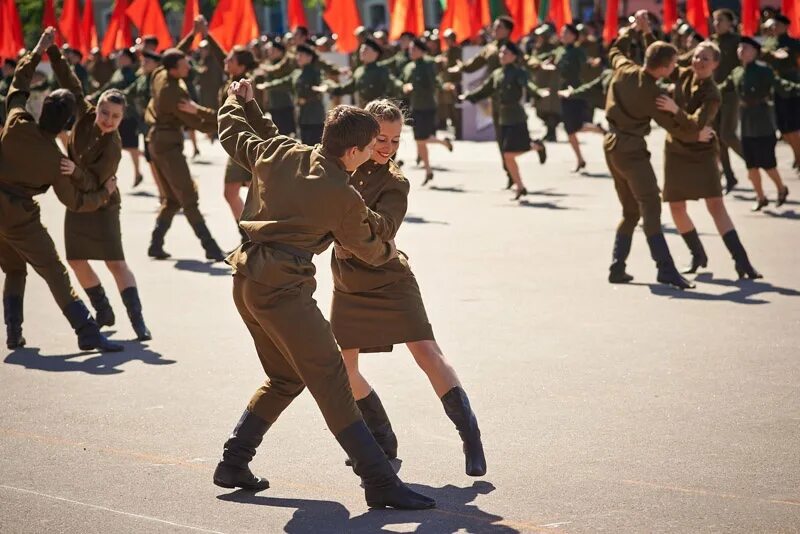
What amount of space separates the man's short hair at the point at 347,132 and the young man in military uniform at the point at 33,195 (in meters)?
3.62

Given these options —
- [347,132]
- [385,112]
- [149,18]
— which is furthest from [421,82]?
[347,132]

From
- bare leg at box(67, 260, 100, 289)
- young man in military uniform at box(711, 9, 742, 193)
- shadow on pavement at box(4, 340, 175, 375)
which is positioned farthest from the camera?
young man in military uniform at box(711, 9, 742, 193)

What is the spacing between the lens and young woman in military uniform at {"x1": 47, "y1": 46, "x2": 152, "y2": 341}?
8.53 m

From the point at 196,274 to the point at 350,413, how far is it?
6508 millimetres

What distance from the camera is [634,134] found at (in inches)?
404

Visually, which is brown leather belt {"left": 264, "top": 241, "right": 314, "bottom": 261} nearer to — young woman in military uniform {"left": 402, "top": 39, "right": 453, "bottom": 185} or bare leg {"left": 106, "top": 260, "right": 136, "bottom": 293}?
bare leg {"left": 106, "top": 260, "right": 136, "bottom": 293}

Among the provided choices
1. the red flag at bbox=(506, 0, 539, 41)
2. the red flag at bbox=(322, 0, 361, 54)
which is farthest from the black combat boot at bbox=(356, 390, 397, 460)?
the red flag at bbox=(506, 0, 539, 41)

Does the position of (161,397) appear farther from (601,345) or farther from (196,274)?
(196,274)

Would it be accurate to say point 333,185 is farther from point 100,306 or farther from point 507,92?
point 507,92

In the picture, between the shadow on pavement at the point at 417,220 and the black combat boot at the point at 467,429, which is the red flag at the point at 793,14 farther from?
the black combat boot at the point at 467,429

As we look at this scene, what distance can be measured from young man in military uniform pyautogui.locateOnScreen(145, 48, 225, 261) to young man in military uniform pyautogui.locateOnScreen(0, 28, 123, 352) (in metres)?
3.33

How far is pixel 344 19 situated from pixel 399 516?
1621 centimetres

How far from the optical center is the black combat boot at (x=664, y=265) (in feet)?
33.0

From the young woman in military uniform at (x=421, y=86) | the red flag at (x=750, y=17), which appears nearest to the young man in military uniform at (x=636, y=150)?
the red flag at (x=750, y=17)
